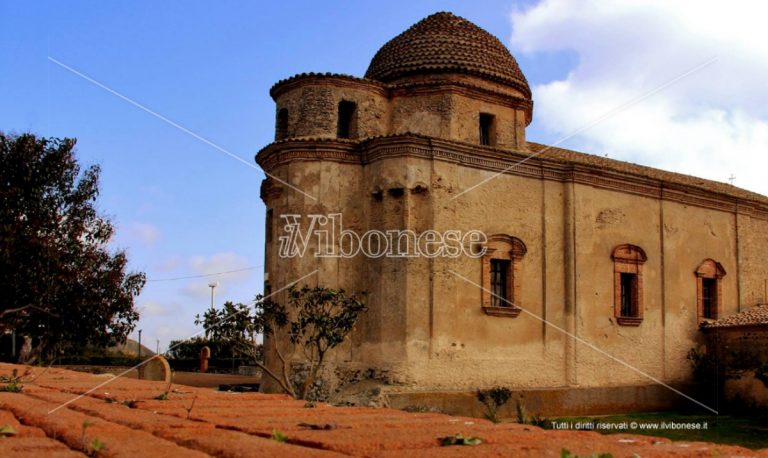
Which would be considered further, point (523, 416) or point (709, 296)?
point (709, 296)

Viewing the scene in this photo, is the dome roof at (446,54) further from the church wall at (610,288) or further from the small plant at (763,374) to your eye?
the small plant at (763,374)

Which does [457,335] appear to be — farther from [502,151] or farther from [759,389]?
[759,389]

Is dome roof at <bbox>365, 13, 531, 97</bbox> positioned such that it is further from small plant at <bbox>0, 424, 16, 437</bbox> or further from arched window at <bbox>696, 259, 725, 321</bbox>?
small plant at <bbox>0, 424, 16, 437</bbox>

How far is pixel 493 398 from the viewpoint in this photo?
660 inches

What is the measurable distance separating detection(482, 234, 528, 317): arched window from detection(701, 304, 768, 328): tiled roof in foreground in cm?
738

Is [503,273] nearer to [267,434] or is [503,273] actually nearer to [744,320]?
[744,320]

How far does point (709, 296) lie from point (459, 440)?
21.8 metres

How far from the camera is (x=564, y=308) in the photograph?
19.3m

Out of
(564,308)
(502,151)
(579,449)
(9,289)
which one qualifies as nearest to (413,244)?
(502,151)

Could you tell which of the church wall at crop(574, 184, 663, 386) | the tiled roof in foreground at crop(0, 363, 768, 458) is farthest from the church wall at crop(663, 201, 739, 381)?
the tiled roof in foreground at crop(0, 363, 768, 458)

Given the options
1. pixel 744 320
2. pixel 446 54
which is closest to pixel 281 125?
pixel 446 54

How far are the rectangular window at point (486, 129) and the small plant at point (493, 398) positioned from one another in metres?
6.68

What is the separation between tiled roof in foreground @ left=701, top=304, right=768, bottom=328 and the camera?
20953mm

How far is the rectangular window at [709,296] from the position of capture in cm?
2298
